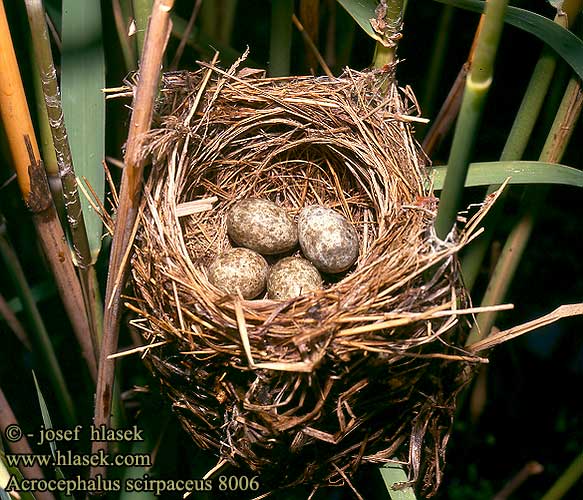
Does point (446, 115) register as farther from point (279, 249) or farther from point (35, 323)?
point (35, 323)

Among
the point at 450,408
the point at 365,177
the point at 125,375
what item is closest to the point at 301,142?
the point at 365,177

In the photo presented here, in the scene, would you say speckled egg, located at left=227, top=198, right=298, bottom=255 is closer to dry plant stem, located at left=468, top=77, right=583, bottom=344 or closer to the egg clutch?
the egg clutch

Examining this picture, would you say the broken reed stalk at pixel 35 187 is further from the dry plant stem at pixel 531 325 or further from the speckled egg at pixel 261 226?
the dry plant stem at pixel 531 325

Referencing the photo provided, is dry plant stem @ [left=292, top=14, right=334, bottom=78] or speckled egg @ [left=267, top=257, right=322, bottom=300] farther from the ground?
dry plant stem @ [left=292, top=14, right=334, bottom=78]

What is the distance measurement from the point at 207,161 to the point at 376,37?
37 centimetres

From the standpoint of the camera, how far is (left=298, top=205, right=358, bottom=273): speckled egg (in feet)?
3.92

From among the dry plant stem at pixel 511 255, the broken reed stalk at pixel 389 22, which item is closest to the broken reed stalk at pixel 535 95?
the dry plant stem at pixel 511 255

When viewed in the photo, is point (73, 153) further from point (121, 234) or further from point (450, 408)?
point (450, 408)

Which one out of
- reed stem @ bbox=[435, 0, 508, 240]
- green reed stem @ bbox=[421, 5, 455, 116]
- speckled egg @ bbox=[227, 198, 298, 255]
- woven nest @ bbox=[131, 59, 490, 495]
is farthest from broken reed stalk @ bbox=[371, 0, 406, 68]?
speckled egg @ bbox=[227, 198, 298, 255]

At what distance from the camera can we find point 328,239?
46.8 inches

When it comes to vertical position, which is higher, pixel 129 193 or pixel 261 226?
pixel 129 193

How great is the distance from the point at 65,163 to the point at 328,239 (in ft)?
Result: 1.48

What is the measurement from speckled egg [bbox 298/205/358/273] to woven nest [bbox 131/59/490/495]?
0.09 m

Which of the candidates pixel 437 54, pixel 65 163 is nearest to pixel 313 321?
pixel 65 163
